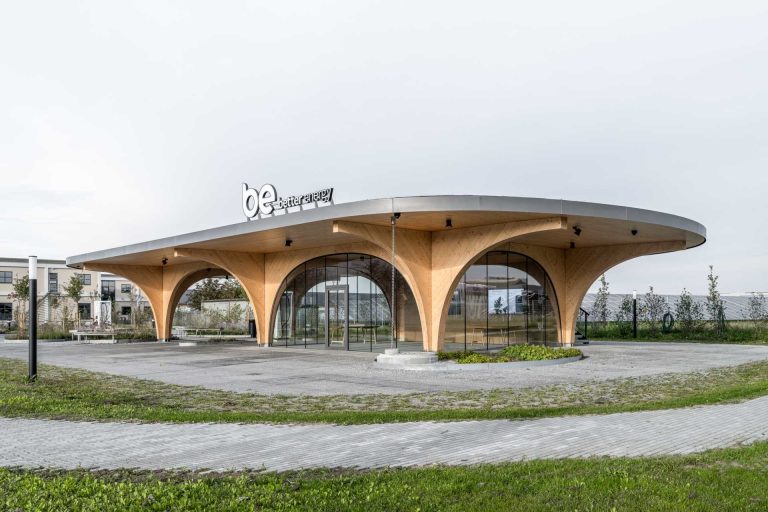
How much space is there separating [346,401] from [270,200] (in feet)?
42.0

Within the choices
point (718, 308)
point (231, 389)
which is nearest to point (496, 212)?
point (231, 389)

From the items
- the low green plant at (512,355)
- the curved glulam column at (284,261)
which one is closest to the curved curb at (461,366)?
the low green plant at (512,355)

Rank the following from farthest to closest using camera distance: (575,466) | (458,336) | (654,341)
Result: (654,341), (458,336), (575,466)

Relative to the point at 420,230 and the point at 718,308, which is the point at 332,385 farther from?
the point at 718,308

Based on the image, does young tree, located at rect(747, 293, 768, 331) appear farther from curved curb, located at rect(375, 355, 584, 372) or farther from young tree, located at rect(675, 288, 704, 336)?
curved curb, located at rect(375, 355, 584, 372)

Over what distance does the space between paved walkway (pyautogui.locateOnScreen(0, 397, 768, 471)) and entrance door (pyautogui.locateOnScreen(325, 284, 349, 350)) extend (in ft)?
52.0

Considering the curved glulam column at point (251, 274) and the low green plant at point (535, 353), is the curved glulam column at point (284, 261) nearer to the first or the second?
the curved glulam column at point (251, 274)

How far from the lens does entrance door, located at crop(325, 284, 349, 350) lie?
82.1ft

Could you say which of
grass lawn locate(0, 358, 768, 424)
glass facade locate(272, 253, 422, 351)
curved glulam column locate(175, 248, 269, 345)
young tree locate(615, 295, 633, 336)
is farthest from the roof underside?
young tree locate(615, 295, 633, 336)

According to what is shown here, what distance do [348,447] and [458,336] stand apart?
15050 millimetres

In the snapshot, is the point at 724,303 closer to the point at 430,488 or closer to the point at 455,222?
the point at 455,222

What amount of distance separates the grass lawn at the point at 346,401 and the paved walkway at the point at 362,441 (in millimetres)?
497

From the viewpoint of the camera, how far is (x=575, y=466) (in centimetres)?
637

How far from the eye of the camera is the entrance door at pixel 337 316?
25.0 meters
